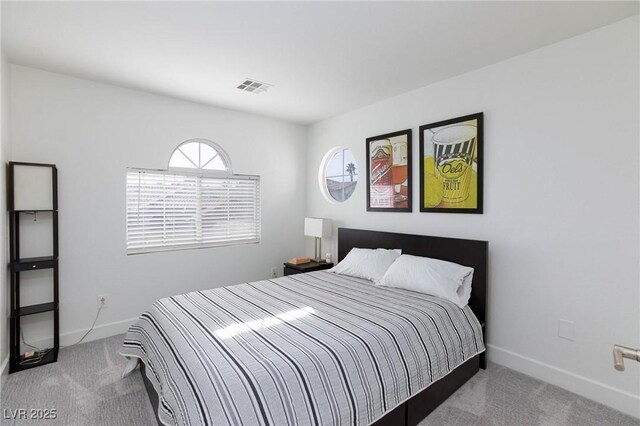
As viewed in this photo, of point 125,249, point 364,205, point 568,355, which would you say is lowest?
point 568,355

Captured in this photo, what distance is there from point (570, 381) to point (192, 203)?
3.88m

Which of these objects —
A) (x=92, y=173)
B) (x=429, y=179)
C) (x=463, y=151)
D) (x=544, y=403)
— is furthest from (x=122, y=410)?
(x=463, y=151)

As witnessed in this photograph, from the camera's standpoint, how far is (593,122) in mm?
2141

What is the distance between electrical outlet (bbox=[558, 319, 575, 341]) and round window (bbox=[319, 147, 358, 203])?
8.02ft

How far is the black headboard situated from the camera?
2582 millimetres

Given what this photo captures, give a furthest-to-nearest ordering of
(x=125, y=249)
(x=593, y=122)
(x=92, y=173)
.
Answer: (x=125, y=249)
(x=92, y=173)
(x=593, y=122)

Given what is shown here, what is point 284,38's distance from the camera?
7.36 feet

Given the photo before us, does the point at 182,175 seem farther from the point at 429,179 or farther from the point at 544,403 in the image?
the point at 544,403

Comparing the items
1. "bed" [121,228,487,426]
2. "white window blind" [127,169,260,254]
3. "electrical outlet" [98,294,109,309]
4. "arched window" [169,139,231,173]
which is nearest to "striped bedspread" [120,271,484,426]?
"bed" [121,228,487,426]

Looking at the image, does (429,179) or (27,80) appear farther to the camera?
(429,179)

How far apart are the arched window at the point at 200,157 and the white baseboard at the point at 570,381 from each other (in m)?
3.50

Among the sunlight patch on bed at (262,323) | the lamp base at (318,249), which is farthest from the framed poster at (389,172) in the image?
the sunlight patch on bed at (262,323)

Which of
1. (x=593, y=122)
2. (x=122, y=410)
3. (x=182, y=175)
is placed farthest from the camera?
(x=182, y=175)

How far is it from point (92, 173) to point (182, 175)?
848mm
